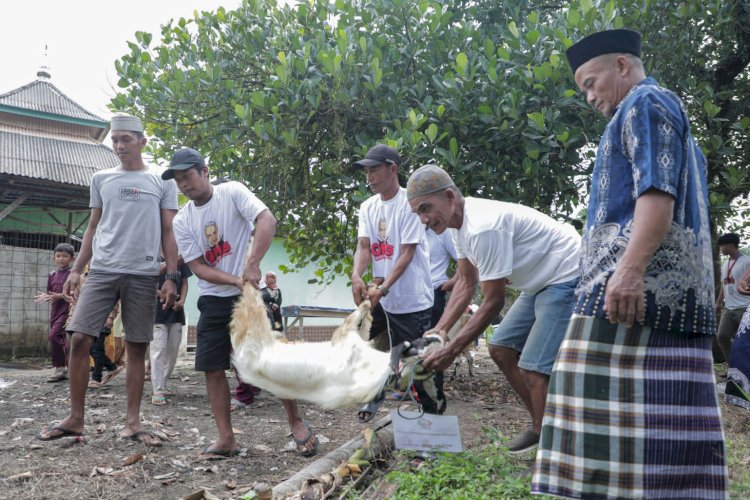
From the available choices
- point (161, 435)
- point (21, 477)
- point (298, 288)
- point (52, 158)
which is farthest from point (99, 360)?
point (298, 288)

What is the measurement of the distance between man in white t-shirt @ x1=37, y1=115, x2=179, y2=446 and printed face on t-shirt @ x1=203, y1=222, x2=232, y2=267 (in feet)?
1.61

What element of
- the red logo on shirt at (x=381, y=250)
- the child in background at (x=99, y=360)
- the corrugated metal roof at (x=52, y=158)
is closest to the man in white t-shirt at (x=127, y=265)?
the red logo on shirt at (x=381, y=250)

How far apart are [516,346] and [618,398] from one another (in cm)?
173

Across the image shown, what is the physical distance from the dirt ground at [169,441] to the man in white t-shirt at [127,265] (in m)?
0.29

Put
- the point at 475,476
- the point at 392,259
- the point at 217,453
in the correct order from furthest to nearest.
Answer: the point at 392,259 → the point at 217,453 → the point at 475,476

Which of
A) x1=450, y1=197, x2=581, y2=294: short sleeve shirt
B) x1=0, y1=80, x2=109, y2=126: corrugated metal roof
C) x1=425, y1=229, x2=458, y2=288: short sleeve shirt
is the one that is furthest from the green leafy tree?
x1=0, y1=80, x2=109, y2=126: corrugated metal roof

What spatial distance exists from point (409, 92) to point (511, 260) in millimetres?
3723

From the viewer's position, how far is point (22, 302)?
12.5m

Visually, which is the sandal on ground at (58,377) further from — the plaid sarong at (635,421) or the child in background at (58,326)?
the plaid sarong at (635,421)

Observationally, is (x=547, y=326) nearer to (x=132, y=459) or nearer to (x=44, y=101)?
(x=132, y=459)

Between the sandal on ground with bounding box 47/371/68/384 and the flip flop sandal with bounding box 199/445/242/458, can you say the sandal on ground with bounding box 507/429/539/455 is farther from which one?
the sandal on ground with bounding box 47/371/68/384

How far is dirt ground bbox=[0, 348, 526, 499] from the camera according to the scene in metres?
3.47

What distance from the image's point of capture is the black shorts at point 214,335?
4.10 m

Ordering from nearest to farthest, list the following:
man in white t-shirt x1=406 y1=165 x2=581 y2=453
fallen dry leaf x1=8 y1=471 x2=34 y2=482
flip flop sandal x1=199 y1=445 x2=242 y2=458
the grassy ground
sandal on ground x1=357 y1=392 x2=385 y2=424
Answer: the grassy ground
man in white t-shirt x1=406 y1=165 x2=581 y2=453
fallen dry leaf x1=8 y1=471 x2=34 y2=482
flip flop sandal x1=199 y1=445 x2=242 y2=458
sandal on ground x1=357 y1=392 x2=385 y2=424
